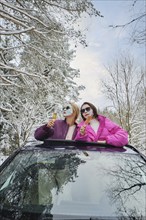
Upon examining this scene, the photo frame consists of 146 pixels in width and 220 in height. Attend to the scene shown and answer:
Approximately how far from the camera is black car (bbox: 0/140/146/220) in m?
1.78

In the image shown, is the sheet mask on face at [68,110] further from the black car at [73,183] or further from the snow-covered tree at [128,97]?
the snow-covered tree at [128,97]

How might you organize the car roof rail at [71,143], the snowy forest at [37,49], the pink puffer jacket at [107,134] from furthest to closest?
the snowy forest at [37,49], the pink puffer jacket at [107,134], the car roof rail at [71,143]

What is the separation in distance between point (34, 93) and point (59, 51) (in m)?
2.00

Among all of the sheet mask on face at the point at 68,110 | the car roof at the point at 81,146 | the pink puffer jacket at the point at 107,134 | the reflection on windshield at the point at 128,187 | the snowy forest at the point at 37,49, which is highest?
the snowy forest at the point at 37,49

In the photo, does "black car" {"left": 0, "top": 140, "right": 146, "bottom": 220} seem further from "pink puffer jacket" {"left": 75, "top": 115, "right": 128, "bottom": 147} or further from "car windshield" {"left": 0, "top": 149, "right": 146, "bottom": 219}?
"pink puffer jacket" {"left": 75, "top": 115, "right": 128, "bottom": 147}

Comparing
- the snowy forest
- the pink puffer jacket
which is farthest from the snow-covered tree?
the pink puffer jacket

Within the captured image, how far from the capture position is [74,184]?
2035mm

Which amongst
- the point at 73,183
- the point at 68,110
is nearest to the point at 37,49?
the point at 68,110

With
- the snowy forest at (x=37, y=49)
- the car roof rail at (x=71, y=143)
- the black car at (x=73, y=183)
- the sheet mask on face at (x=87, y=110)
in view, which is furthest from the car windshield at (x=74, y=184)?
the snowy forest at (x=37, y=49)

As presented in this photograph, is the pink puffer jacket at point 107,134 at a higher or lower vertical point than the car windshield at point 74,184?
higher

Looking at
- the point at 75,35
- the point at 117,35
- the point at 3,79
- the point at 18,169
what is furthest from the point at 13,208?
the point at 75,35

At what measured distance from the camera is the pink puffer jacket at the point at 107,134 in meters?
2.81

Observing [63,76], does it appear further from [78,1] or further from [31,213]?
[31,213]

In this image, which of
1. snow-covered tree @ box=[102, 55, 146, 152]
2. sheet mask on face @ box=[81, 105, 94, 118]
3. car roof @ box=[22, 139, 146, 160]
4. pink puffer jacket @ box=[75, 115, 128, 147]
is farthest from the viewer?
snow-covered tree @ box=[102, 55, 146, 152]
